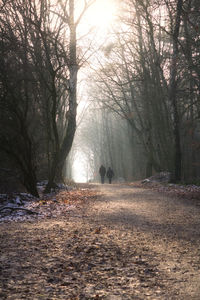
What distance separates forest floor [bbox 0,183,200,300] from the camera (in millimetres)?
3336

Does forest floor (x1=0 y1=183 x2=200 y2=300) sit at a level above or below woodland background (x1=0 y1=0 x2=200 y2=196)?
below

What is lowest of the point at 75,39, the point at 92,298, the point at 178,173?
the point at 92,298

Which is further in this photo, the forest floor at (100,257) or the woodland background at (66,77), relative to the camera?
the woodland background at (66,77)

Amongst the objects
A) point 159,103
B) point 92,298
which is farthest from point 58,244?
point 159,103

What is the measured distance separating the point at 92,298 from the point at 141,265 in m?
1.20

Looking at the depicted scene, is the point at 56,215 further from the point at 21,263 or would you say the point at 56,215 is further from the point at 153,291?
the point at 153,291

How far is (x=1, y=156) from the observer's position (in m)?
11.6

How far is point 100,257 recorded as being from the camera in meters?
4.50

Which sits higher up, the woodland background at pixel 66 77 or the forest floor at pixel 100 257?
the woodland background at pixel 66 77

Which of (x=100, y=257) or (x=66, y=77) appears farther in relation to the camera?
(x=66, y=77)

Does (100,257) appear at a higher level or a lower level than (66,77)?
lower

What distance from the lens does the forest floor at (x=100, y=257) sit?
334 centimetres

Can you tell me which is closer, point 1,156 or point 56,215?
point 56,215

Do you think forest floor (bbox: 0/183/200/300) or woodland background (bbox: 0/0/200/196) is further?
woodland background (bbox: 0/0/200/196)
